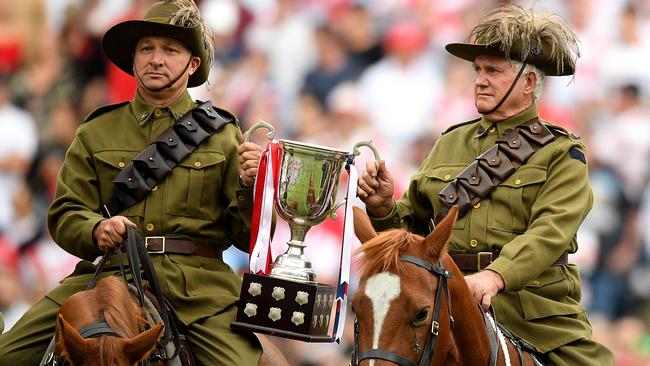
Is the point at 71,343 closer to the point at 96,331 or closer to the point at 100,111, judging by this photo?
the point at 96,331

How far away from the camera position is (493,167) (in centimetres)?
679

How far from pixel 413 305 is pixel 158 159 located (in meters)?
1.96

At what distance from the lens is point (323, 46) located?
510 inches

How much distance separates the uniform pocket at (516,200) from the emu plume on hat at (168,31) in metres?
1.67

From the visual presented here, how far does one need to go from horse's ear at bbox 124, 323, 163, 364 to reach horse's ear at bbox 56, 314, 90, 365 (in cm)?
17

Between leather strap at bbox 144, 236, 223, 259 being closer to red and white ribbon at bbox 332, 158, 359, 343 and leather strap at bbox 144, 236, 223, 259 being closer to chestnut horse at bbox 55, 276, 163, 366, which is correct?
chestnut horse at bbox 55, 276, 163, 366

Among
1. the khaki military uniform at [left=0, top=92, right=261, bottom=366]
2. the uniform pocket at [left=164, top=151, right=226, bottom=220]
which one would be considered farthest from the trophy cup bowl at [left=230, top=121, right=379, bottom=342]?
the uniform pocket at [left=164, top=151, right=226, bottom=220]

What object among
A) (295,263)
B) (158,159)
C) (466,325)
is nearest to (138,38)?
(158,159)

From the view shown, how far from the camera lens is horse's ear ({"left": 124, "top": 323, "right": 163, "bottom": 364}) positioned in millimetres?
5559

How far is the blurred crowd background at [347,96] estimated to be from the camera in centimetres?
1221

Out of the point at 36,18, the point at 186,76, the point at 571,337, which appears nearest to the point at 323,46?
the point at 36,18

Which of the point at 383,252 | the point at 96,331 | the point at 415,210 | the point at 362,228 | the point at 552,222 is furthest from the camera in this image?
the point at 415,210

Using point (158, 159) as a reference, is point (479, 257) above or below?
below

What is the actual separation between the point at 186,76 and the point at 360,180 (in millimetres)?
1067
